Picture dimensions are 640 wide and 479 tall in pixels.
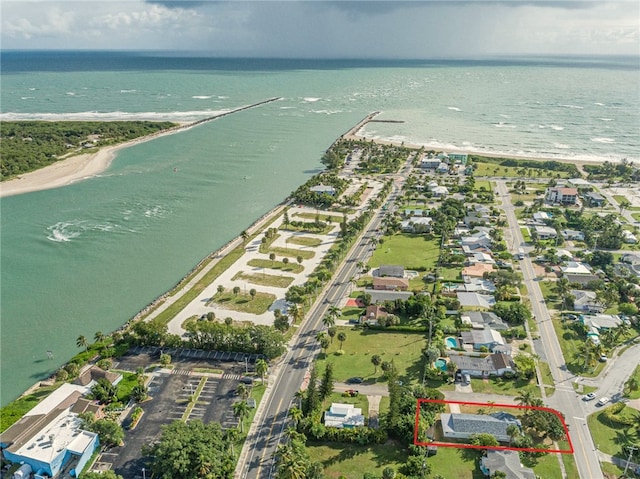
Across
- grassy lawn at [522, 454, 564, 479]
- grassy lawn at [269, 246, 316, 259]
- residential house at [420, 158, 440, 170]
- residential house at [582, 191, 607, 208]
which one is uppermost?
residential house at [420, 158, 440, 170]

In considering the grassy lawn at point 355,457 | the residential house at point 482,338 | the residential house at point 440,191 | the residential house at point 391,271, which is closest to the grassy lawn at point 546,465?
the grassy lawn at point 355,457

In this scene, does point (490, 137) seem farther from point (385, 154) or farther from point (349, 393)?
point (349, 393)

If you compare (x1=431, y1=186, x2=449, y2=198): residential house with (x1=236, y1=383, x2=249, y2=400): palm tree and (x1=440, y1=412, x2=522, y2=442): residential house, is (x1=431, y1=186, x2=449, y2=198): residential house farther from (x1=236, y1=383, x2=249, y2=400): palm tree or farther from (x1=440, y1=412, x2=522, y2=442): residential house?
(x1=236, y1=383, x2=249, y2=400): palm tree

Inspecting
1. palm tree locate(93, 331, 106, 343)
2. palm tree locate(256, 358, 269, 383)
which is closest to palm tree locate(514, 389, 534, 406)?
palm tree locate(256, 358, 269, 383)

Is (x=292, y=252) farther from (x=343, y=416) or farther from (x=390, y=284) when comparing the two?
(x=343, y=416)

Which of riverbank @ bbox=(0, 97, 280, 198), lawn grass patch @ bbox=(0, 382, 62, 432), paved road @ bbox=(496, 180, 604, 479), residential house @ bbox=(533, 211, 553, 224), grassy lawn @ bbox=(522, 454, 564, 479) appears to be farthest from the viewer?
riverbank @ bbox=(0, 97, 280, 198)

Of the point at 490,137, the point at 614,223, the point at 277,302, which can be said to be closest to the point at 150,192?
the point at 277,302

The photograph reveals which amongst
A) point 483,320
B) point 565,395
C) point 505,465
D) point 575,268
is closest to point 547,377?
point 565,395
